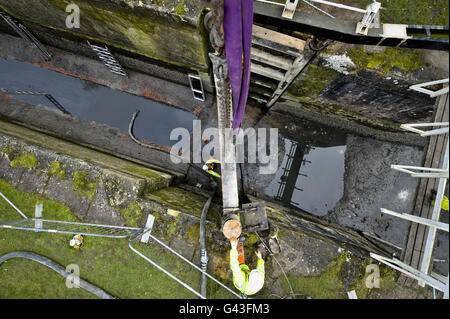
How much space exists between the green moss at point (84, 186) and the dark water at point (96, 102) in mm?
3233

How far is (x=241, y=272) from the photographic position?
4.45 metres

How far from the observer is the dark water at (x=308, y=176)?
814 centimetres

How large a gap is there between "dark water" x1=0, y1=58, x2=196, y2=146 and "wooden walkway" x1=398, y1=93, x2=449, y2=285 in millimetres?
6466

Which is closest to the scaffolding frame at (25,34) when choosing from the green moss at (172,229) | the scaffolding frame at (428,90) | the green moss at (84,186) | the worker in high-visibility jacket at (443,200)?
the green moss at (84,186)

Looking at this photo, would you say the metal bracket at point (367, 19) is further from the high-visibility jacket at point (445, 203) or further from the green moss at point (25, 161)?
the green moss at point (25, 161)

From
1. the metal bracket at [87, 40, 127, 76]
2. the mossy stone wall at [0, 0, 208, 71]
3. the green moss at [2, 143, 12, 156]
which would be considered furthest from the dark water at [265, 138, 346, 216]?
the green moss at [2, 143, 12, 156]

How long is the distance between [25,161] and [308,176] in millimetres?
8001

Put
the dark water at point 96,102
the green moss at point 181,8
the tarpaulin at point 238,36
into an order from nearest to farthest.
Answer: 1. the tarpaulin at point 238,36
2. the green moss at point 181,8
3. the dark water at point 96,102

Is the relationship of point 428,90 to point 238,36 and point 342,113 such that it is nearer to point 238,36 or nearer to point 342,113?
point 342,113

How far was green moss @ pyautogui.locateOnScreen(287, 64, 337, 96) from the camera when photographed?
5684 mm

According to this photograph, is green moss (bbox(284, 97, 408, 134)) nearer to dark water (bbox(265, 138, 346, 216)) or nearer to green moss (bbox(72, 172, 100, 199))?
dark water (bbox(265, 138, 346, 216))

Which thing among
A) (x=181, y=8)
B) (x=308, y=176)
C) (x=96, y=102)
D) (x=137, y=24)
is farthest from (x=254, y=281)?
(x=96, y=102)

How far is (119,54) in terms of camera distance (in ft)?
24.7

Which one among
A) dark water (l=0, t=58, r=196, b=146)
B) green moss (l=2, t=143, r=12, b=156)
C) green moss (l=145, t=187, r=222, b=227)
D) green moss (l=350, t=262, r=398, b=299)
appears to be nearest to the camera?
green moss (l=350, t=262, r=398, b=299)
